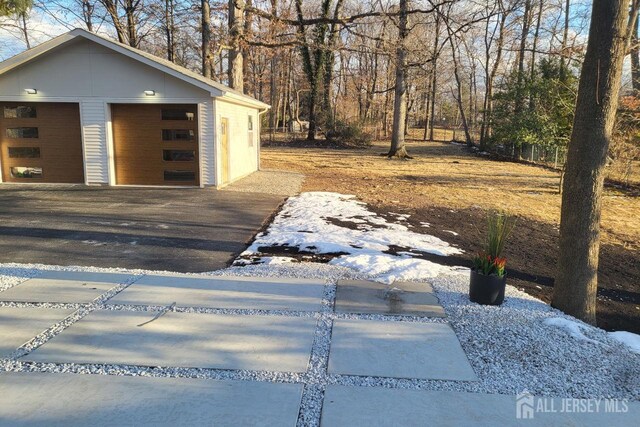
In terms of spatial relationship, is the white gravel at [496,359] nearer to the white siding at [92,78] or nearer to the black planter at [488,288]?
the black planter at [488,288]

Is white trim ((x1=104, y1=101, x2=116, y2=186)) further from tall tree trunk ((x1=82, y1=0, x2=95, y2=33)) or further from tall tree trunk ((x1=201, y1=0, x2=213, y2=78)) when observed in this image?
tall tree trunk ((x1=82, y1=0, x2=95, y2=33))

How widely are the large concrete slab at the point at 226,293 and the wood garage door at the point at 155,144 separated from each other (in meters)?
8.57

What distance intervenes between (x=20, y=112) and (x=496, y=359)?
14.4 m

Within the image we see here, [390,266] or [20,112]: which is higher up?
[20,112]

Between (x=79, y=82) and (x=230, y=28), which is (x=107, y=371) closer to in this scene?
(x=79, y=82)

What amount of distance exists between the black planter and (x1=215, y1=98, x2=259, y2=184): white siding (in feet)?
32.3

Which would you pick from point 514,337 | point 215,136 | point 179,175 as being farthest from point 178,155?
point 514,337

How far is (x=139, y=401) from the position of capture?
2.81 m

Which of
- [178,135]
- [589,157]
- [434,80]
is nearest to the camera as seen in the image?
[589,157]

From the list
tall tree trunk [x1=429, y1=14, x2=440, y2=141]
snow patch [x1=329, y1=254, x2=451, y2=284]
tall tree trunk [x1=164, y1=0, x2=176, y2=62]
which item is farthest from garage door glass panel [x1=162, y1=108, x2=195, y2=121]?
tall tree trunk [x1=164, y1=0, x2=176, y2=62]

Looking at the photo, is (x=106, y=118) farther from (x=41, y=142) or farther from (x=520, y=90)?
(x=520, y=90)

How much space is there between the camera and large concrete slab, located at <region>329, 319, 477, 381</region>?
3270 mm

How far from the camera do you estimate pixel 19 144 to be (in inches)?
524

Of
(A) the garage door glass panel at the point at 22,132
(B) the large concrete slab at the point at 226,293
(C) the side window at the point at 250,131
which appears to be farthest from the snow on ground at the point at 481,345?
(C) the side window at the point at 250,131
